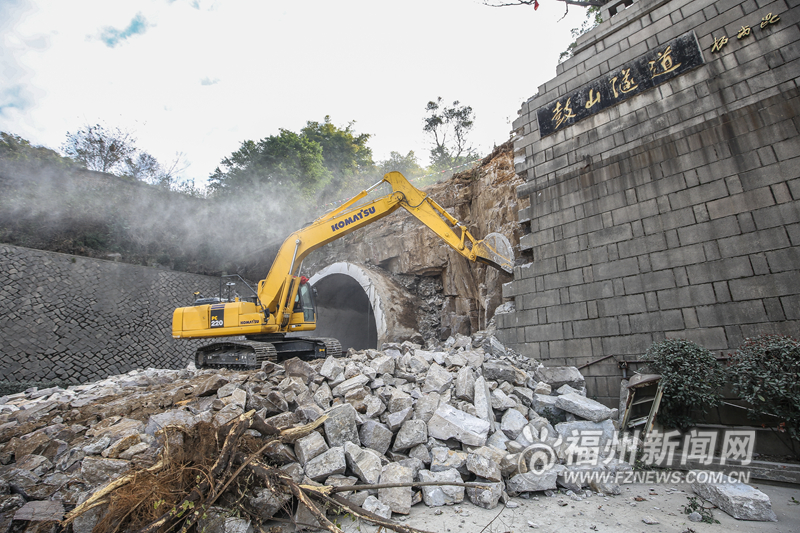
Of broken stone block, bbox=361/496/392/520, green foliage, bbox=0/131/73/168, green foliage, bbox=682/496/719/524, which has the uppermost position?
green foliage, bbox=0/131/73/168

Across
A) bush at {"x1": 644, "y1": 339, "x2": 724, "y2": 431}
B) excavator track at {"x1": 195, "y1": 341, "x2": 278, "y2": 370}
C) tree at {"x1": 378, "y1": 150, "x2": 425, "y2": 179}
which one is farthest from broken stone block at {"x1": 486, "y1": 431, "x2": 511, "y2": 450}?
tree at {"x1": 378, "y1": 150, "x2": 425, "y2": 179}

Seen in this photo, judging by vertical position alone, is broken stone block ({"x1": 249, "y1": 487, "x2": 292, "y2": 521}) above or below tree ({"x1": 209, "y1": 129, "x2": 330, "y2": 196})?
below

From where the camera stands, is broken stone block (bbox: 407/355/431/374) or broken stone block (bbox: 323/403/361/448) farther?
broken stone block (bbox: 407/355/431/374)

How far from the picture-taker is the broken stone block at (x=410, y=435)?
3.48 metres

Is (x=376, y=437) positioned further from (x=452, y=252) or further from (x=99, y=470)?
Answer: (x=452, y=252)

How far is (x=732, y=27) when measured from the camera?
15.6 feet

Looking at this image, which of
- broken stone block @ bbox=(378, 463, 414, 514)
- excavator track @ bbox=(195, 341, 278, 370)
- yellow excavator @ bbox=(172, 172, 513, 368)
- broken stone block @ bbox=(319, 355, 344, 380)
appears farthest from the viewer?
yellow excavator @ bbox=(172, 172, 513, 368)

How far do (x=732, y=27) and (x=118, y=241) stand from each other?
1836 cm

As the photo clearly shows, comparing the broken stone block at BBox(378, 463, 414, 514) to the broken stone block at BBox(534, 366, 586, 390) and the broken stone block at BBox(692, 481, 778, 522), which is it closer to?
the broken stone block at BBox(692, 481, 778, 522)

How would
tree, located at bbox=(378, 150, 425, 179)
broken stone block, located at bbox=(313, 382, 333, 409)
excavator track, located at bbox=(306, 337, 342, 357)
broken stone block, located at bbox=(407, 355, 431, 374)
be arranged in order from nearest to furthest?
broken stone block, located at bbox=(313, 382, 333, 409), broken stone block, located at bbox=(407, 355, 431, 374), excavator track, located at bbox=(306, 337, 342, 357), tree, located at bbox=(378, 150, 425, 179)

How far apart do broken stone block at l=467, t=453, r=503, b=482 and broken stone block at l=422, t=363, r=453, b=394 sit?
122 centimetres

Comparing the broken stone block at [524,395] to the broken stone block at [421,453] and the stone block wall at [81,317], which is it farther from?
the stone block wall at [81,317]

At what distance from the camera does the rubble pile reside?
2.71 meters

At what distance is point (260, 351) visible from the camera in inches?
Result: 271
